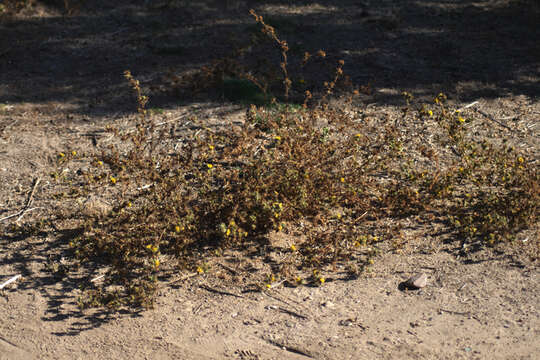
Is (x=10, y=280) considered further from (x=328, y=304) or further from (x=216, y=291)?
(x=328, y=304)

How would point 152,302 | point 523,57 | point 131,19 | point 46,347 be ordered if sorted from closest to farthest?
point 46,347, point 152,302, point 523,57, point 131,19

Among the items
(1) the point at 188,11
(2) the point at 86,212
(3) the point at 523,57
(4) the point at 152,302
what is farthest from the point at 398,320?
(1) the point at 188,11

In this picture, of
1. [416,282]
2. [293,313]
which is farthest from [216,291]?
[416,282]

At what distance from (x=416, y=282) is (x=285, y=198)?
112 centimetres

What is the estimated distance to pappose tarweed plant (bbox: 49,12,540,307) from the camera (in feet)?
13.4

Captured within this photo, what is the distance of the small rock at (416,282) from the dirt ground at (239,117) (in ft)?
0.11

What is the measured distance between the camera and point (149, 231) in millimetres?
4160

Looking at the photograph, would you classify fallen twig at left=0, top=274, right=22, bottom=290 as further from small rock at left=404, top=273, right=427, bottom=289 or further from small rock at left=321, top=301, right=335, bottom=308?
small rock at left=404, top=273, right=427, bottom=289

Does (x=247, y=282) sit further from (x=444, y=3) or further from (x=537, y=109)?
(x=444, y=3)

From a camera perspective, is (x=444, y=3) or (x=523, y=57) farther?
(x=444, y=3)

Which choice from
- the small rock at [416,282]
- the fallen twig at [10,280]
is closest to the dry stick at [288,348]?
the small rock at [416,282]

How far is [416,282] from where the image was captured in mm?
3855

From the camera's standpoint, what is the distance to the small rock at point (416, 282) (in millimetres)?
3850

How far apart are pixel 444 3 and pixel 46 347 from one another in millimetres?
7457
